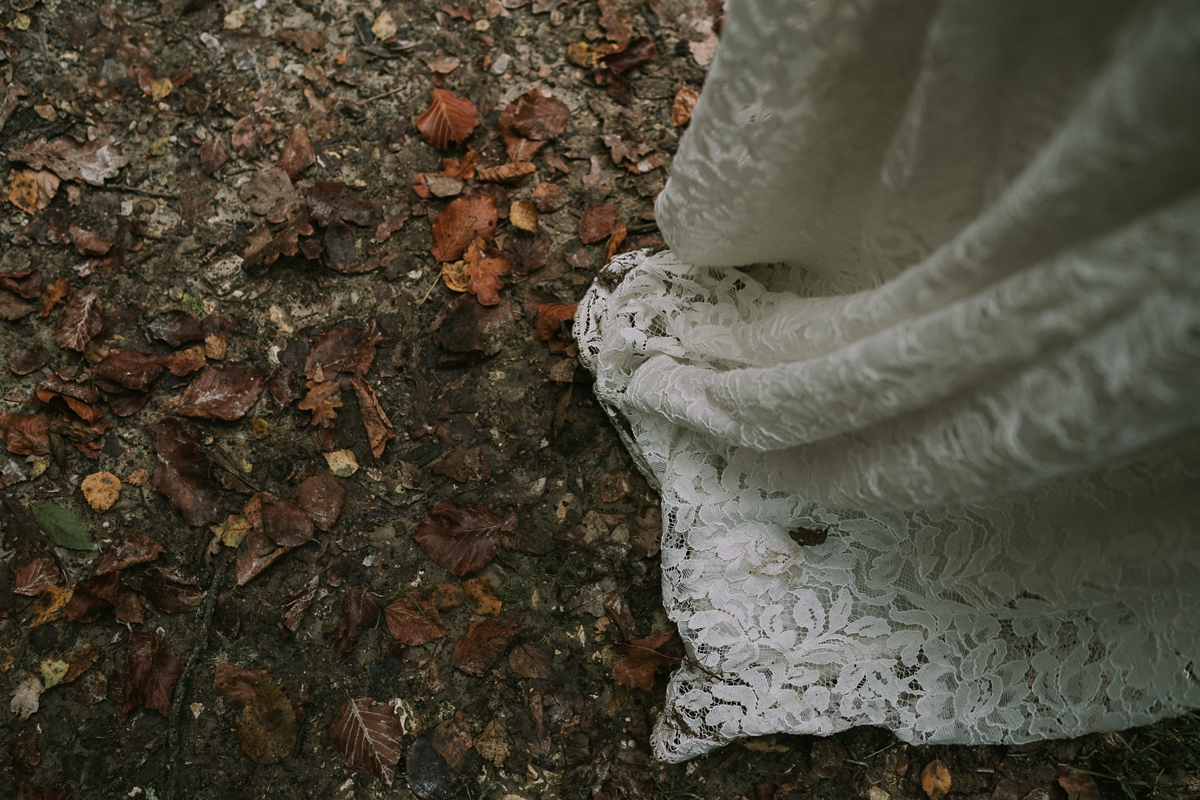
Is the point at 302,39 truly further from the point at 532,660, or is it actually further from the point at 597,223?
the point at 532,660

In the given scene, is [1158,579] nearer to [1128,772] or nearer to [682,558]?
[682,558]

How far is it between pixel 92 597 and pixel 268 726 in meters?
0.50

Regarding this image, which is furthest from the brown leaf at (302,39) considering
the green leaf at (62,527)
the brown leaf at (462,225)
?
the green leaf at (62,527)

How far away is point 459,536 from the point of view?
1.39m

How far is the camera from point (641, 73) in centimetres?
179

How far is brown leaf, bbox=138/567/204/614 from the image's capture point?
1358 mm

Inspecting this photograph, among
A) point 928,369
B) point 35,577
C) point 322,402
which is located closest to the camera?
point 928,369

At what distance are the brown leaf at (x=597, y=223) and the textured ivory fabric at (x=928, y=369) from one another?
0.34 metres

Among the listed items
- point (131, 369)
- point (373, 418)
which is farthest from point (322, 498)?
point (131, 369)

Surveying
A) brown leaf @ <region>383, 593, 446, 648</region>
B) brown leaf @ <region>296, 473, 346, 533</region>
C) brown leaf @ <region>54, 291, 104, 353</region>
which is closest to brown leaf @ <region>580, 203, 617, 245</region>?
brown leaf @ <region>296, 473, 346, 533</region>

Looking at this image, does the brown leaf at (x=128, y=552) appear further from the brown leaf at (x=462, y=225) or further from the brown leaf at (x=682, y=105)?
the brown leaf at (x=682, y=105)

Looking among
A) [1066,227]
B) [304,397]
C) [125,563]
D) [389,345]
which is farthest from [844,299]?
[125,563]

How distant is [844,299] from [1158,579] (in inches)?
19.2

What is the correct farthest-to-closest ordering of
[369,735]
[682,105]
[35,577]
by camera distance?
[682,105] < [35,577] < [369,735]
